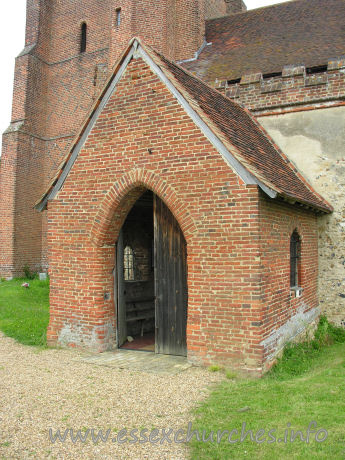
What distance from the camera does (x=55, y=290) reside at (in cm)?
838

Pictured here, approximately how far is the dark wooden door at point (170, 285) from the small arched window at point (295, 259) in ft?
8.03

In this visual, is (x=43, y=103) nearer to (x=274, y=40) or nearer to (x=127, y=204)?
(x=274, y=40)

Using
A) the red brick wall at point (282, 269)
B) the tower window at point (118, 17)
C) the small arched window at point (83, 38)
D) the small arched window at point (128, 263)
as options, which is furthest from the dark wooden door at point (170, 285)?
the small arched window at point (83, 38)

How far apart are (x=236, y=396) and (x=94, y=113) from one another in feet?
18.7

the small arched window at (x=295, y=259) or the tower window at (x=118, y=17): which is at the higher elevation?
the tower window at (x=118, y=17)

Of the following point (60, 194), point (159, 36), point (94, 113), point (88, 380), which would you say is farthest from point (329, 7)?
point (88, 380)

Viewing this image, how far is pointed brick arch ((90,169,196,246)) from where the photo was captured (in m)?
7.13

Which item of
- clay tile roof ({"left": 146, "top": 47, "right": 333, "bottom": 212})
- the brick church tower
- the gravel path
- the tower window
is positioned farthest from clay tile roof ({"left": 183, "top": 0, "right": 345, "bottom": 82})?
the gravel path

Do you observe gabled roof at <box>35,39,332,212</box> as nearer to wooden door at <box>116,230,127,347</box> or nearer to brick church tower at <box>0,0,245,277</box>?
wooden door at <box>116,230,127,347</box>

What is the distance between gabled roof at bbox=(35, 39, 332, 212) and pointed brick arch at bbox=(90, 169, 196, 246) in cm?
114

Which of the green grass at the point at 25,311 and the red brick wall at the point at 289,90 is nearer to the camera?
the green grass at the point at 25,311

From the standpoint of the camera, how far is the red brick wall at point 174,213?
21.7 feet

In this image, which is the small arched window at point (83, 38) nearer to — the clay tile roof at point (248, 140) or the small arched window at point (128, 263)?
the clay tile roof at point (248, 140)

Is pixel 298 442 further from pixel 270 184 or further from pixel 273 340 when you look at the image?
pixel 270 184
